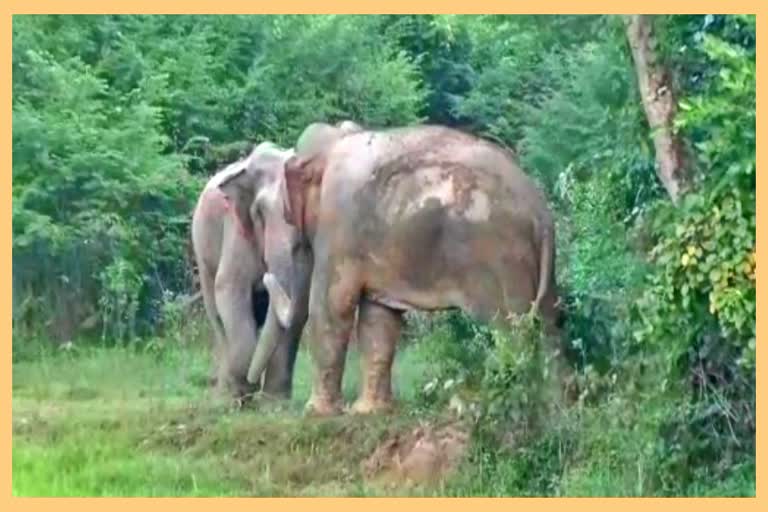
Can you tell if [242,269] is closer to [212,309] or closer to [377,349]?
[212,309]

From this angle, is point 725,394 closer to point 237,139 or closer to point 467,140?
point 467,140

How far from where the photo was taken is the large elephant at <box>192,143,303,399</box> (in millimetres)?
9367

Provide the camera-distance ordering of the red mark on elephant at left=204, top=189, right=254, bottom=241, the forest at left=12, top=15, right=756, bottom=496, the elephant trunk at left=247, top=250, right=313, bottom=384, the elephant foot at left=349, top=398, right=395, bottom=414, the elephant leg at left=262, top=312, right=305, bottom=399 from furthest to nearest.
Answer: the red mark on elephant at left=204, top=189, right=254, bottom=241 → the elephant leg at left=262, top=312, right=305, bottom=399 → the elephant trunk at left=247, top=250, right=313, bottom=384 → the elephant foot at left=349, top=398, right=395, bottom=414 → the forest at left=12, top=15, right=756, bottom=496

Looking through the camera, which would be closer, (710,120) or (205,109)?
(710,120)

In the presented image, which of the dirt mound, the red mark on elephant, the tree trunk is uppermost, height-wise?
the tree trunk

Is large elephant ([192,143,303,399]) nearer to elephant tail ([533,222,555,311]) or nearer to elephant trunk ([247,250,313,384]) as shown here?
elephant trunk ([247,250,313,384])

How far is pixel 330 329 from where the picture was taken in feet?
28.5

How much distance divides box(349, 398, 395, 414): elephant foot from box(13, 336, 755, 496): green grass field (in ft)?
0.22

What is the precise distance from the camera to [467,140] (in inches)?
333

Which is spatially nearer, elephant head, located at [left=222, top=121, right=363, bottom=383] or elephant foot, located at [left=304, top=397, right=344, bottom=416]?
elephant foot, located at [left=304, top=397, right=344, bottom=416]

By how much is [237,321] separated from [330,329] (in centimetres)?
119

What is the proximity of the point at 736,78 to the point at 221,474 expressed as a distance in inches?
92.6

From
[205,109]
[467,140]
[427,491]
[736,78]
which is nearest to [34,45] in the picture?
[205,109]

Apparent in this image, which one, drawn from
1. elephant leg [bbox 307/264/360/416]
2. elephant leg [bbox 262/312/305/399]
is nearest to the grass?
elephant leg [bbox 307/264/360/416]
